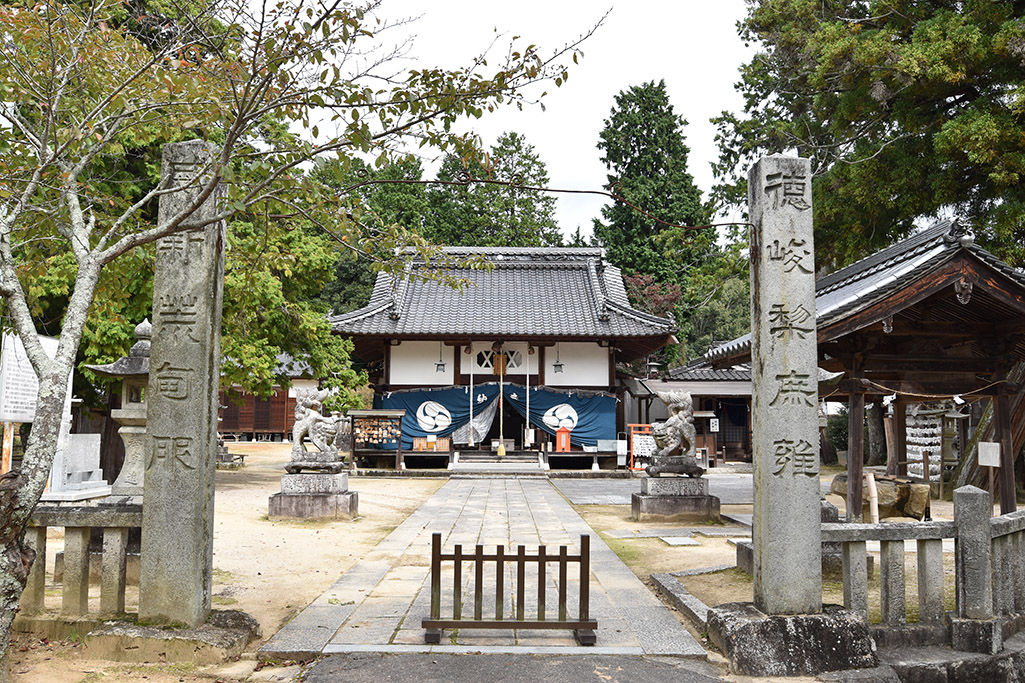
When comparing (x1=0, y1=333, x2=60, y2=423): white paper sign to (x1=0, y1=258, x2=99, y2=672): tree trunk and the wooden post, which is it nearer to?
(x1=0, y1=258, x2=99, y2=672): tree trunk

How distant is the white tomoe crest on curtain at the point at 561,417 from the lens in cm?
2294

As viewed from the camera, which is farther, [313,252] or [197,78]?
[313,252]

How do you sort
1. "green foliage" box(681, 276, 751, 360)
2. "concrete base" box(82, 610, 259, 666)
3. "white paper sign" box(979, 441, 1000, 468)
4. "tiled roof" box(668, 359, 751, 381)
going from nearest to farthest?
"concrete base" box(82, 610, 259, 666) → "white paper sign" box(979, 441, 1000, 468) → "tiled roof" box(668, 359, 751, 381) → "green foliage" box(681, 276, 751, 360)

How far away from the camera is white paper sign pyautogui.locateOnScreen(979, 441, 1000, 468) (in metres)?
9.52

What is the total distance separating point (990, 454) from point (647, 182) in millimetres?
30633

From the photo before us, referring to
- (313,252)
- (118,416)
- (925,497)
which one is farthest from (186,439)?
(313,252)

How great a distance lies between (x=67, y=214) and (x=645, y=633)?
545 centimetres

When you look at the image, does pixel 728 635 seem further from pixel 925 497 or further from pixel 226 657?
pixel 925 497

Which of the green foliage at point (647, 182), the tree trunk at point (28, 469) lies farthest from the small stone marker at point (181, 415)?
the green foliage at point (647, 182)

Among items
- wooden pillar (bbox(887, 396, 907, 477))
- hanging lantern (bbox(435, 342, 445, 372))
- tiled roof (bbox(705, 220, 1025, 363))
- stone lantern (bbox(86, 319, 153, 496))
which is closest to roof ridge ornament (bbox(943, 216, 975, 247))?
tiled roof (bbox(705, 220, 1025, 363))

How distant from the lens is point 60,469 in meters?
9.59

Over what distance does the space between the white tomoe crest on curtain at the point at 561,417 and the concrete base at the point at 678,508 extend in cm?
1122

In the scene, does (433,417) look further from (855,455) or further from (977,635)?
(977,635)

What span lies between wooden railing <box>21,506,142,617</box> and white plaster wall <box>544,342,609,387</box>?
61.1 feet
